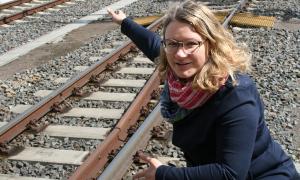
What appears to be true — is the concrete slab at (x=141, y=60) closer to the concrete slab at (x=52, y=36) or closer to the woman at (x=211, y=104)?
the concrete slab at (x=52, y=36)

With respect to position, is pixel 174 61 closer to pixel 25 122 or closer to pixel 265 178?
pixel 265 178

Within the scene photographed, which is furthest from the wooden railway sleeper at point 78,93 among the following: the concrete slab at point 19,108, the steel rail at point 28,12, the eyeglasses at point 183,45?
the steel rail at point 28,12

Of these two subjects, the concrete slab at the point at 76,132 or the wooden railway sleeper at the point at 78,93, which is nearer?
the concrete slab at the point at 76,132

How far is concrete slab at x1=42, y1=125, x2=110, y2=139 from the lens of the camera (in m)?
5.19

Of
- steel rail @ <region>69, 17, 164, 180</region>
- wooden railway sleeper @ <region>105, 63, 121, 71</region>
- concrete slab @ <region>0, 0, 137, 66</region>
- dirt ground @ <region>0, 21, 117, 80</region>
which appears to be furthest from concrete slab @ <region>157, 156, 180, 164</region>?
concrete slab @ <region>0, 0, 137, 66</region>

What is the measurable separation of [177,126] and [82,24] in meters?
9.63

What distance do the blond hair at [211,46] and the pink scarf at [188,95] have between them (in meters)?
0.04

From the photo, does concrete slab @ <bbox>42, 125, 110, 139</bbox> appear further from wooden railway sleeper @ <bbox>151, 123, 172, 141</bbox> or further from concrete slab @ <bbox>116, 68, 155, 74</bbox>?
concrete slab @ <bbox>116, 68, 155, 74</bbox>

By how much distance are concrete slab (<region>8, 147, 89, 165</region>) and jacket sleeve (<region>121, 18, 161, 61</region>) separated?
1893 millimetres

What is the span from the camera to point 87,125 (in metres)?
5.52

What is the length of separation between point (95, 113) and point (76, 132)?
59 cm

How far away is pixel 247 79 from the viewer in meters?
2.15

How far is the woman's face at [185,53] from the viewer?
2096 mm

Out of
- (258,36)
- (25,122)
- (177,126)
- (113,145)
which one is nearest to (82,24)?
(258,36)
